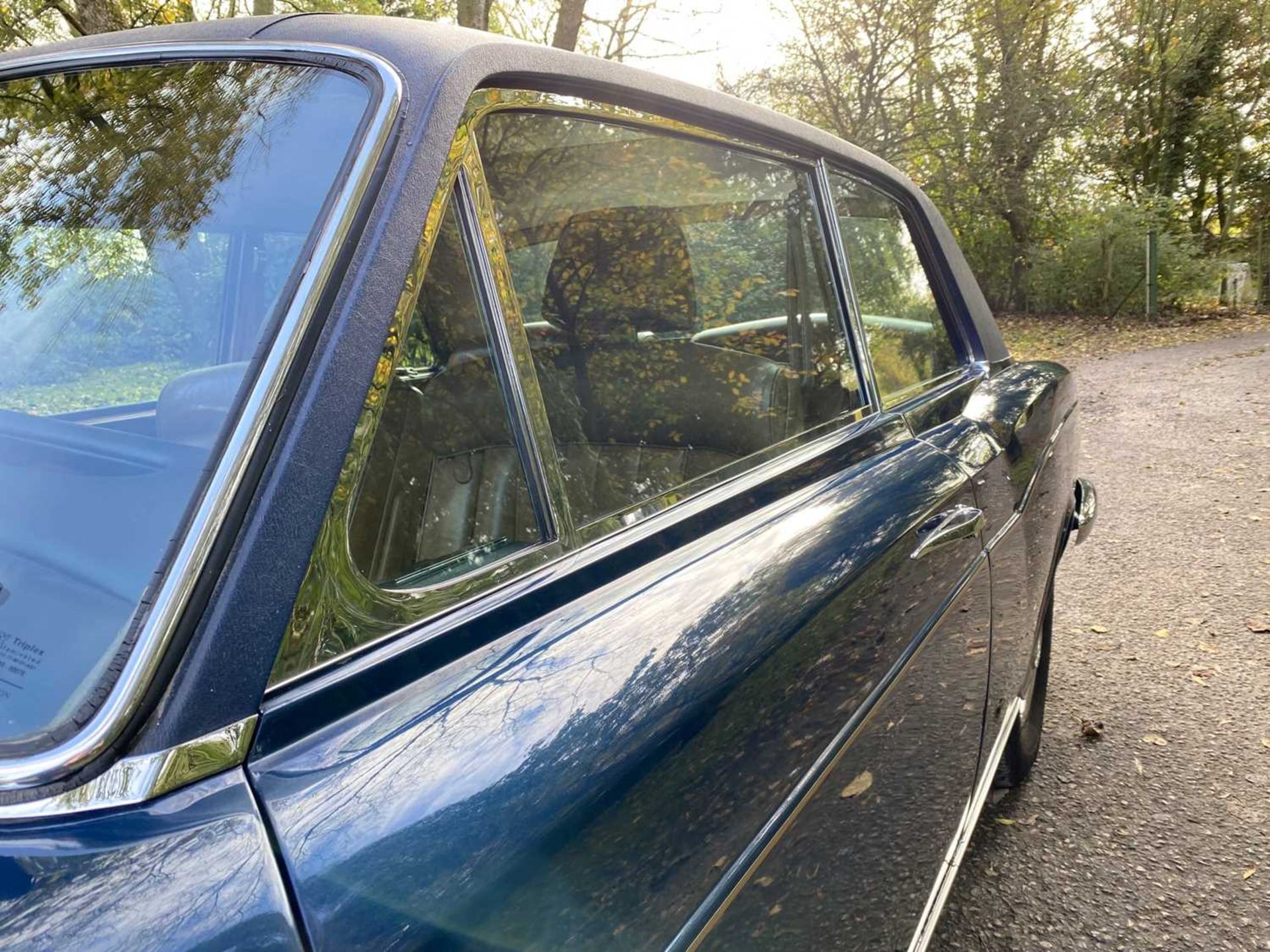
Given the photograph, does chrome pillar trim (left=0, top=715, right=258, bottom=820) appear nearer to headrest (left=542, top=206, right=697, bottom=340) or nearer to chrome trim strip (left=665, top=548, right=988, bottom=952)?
chrome trim strip (left=665, top=548, right=988, bottom=952)

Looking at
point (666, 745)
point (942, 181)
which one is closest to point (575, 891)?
point (666, 745)

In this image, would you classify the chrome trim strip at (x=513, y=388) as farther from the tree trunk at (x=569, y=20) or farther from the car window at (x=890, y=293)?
the tree trunk at (x=569, y=20)

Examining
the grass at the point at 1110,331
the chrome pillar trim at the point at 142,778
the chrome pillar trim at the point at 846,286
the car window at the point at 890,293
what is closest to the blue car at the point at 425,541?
the chrome pillar trim at the point at 142,778

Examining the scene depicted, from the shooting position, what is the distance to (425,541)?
108 cm

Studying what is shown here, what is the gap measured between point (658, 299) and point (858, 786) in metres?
0.87

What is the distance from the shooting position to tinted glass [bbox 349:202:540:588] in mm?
994

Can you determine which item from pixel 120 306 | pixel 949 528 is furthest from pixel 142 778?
pixel 949 528

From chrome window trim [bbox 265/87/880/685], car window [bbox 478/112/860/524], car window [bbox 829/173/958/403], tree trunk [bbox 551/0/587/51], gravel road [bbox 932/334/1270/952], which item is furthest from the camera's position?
tree trunk [bbox 551/0/587/51]

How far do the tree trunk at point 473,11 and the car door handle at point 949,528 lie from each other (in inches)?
266

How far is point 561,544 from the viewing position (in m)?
1.16

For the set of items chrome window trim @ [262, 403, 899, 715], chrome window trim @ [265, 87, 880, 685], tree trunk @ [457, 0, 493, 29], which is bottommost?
chrome window trim @ [262, 403, 899, 715]

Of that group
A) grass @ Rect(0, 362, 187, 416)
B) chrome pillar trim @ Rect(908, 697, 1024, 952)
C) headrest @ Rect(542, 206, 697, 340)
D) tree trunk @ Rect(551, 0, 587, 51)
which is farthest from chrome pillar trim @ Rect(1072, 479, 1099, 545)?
tree trunk @ Rect(551, 0, 587, 51)

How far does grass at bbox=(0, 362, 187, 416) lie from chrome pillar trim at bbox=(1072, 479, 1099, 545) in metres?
2.78

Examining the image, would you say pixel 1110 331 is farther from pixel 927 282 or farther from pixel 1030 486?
pixel 1030 486
